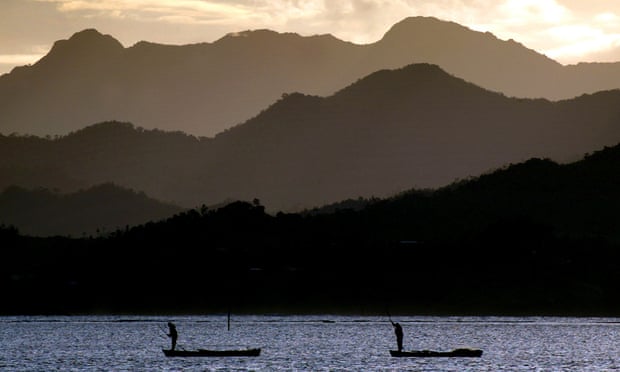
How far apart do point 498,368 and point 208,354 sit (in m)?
30.9

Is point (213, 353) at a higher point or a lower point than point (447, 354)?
higher

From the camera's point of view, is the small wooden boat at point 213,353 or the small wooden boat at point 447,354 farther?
the small wooden boat at point 213,353

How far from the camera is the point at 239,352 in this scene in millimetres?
144750

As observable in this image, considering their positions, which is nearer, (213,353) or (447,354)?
(447,354)

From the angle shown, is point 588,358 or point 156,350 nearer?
point 588,358

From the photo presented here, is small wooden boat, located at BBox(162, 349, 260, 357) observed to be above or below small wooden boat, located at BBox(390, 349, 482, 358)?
above

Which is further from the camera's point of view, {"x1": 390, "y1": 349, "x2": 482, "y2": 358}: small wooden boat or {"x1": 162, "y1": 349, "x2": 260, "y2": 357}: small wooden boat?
{"x1": 162, "y1": 349, "x2": 260, "y2": 357}: small wooden boat

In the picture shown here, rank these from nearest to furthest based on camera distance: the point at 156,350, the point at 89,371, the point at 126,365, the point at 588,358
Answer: the point at 89,371, the point at 126,365, the point at 588,358, the point at 156,350

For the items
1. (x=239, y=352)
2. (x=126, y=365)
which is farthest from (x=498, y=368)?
(x=126, y=365)

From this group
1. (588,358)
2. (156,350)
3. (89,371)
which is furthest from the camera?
(156,350)

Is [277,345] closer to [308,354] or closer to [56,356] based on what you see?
[308,354]

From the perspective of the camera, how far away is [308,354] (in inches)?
6344

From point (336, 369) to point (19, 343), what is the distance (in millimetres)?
76406

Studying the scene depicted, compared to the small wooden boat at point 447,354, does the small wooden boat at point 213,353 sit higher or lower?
higher
